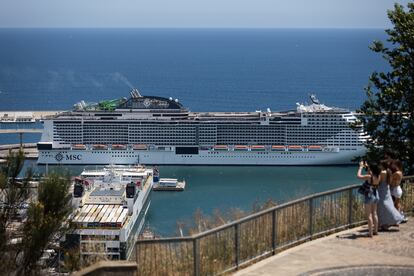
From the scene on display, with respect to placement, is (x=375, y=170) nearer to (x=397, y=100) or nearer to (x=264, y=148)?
(x=397, y=100)

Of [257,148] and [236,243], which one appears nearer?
[236,243]

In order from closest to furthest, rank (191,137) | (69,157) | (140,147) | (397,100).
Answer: (397,100)
(69,157)
(140,147)
(191,137)

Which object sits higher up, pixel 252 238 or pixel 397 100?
pixel 397 100

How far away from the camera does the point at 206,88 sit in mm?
68750

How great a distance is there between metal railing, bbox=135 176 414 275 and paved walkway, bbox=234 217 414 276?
0.11 metres

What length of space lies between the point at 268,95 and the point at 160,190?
32.4 metres

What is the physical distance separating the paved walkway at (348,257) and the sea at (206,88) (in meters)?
6.61

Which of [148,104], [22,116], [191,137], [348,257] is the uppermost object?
[148,104]

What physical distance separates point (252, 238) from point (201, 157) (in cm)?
3765

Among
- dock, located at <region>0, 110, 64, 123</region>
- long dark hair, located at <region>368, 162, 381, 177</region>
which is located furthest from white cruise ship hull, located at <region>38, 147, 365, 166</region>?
long dark hair, located at <region>368, 162, 381, 177</region>

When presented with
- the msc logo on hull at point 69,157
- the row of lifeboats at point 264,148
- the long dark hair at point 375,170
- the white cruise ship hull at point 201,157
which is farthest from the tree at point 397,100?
the msc logo on hull at point 69,157

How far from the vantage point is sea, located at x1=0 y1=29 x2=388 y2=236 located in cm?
3161

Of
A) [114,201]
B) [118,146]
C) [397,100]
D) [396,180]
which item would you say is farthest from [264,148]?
[396,180]

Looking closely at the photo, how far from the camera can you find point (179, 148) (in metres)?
→ 44.8
